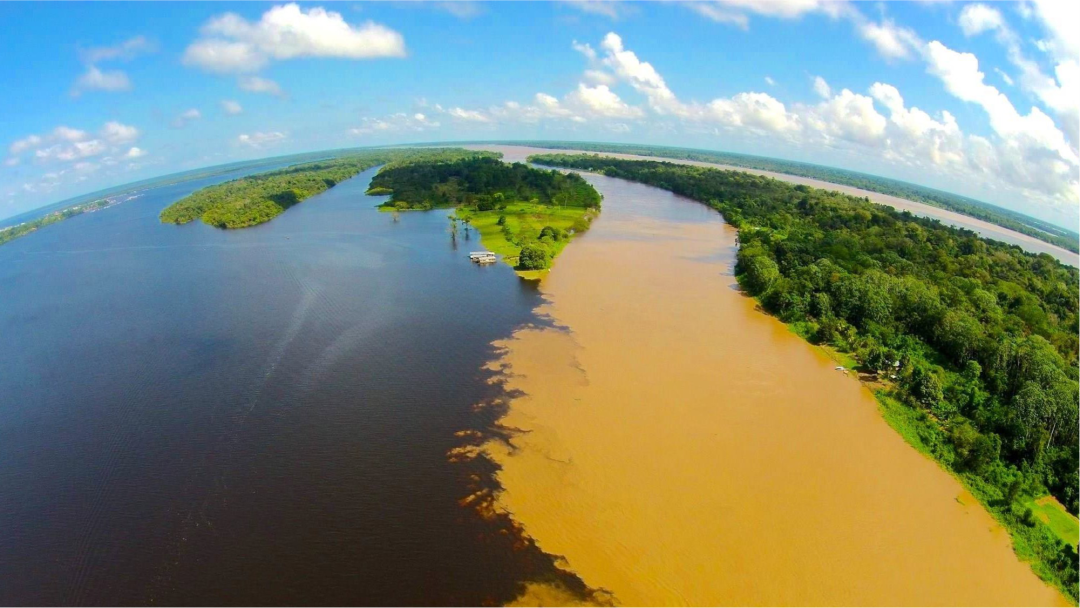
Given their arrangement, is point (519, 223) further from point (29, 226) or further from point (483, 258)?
point (29, 226)

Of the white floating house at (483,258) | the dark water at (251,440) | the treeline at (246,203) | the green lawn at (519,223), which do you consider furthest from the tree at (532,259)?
the treeline at (246,203)

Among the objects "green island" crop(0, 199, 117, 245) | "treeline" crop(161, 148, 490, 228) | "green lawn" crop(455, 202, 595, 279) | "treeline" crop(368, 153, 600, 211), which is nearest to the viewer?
"green lawn" crop(455, 202, 595, 279)

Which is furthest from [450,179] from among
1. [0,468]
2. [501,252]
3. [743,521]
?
[743,521]

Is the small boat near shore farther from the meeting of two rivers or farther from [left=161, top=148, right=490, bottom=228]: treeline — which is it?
[left=161, top=148, right=490, bottom=228]: treeline

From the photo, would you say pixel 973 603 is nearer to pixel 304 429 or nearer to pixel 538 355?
pixel 538 355

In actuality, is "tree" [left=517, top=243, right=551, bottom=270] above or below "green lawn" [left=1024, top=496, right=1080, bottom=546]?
above

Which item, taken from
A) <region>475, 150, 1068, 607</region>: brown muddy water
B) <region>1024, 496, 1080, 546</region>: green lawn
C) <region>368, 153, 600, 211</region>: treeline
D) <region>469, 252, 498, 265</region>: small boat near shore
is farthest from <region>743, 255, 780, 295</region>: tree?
<region>368, 153, 600, 211</region>: treeline
